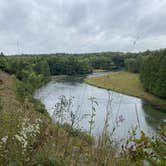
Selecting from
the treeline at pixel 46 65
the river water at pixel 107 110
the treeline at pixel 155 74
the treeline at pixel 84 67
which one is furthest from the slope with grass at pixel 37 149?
the treeline at pixel 46 65

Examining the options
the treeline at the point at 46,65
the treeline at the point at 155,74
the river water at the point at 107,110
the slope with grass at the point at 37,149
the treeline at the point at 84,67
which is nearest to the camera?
the slope with grass at the point at 37,149

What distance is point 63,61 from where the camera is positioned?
6028 cm

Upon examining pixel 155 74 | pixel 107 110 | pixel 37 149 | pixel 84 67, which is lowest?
pixel 84 67

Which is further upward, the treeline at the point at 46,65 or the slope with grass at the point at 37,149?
the slope with grass at the point at 37,149

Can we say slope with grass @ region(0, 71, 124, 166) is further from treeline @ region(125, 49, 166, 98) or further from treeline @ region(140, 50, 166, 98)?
treeline @ region(140, 50, 166, 98)

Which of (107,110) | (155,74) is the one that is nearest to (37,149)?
(107,110)

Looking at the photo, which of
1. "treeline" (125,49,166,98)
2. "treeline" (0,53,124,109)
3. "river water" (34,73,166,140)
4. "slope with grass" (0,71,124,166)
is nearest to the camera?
"slope with grass" (0,71,124,166)

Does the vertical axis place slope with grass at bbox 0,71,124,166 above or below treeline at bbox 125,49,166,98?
above

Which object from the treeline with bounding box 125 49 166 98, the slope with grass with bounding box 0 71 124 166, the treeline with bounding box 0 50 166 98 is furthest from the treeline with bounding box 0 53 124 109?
the slope with grass with bounding box 0 71 124 166

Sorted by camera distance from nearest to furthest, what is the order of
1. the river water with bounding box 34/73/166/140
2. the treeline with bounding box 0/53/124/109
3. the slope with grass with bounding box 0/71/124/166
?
1. the slope with grass with bounding box 0/71/124/166
2. the river water with bounding box 34/73/166/140
3. the treeline with bounding box 0/53/124/109

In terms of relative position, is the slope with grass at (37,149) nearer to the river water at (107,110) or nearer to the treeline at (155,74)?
the river water at (107,110)

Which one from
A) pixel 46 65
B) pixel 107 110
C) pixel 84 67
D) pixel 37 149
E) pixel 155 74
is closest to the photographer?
pixel 37 149

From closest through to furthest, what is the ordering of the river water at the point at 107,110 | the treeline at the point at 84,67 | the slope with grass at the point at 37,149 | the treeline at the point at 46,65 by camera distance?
the slope with grass at the point at 37,149 < the river water at the point at 107,110 < the treeline at the point at 84,67 < the treeline at the point at 46,65

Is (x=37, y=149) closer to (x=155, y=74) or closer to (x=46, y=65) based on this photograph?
(x=155, y=74)
